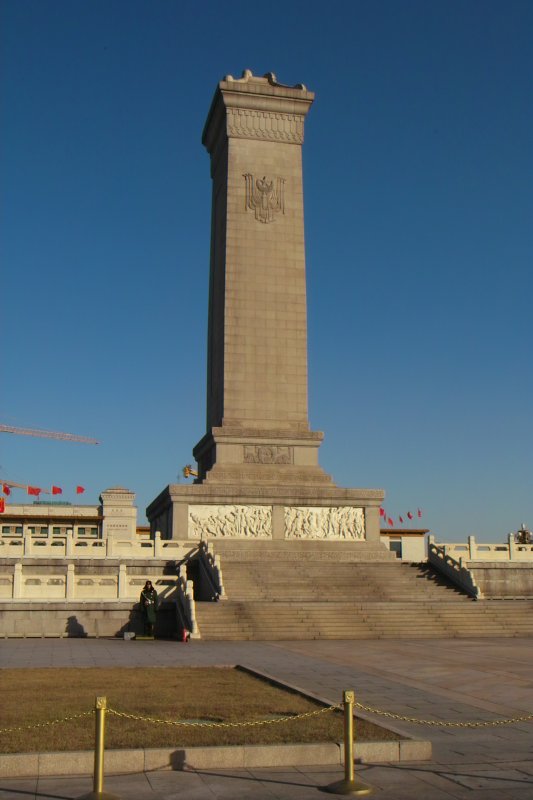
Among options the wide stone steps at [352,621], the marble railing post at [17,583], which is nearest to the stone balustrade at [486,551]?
the wide stone steps at [352,621]

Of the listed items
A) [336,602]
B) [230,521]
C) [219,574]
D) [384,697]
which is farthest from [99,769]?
[230,521]

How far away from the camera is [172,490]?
101ft

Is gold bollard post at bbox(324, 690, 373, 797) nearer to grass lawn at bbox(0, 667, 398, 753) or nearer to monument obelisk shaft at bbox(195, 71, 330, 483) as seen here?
grass lawn at bbox(0, 667, 398, 753)

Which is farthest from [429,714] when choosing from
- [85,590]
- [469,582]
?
[469,582]

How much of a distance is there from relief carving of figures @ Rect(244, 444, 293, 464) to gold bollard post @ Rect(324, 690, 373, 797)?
26253 mm

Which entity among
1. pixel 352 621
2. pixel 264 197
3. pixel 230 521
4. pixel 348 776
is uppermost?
pixel 264 197

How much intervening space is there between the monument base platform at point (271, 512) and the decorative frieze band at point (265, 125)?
15.2 meters

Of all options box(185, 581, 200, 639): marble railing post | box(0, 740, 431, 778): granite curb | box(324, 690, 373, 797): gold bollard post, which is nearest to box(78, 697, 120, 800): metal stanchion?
box(0, 740, 431, 778): granite curb

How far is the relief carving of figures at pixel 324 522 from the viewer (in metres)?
31.9

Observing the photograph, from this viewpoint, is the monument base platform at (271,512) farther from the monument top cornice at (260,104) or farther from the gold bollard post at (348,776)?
the gold bollard post at (348,776)

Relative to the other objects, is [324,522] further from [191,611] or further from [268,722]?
[268,722]

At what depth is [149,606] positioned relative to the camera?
21828 millimetres

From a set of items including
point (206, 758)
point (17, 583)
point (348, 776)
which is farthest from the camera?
point (17, 583)

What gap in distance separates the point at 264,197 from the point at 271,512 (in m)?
13.5
